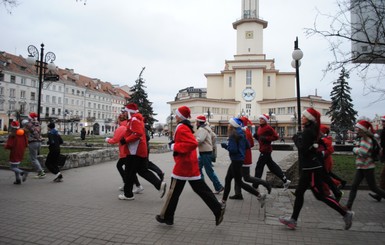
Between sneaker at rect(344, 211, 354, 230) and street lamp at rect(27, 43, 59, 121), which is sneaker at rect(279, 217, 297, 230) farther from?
street lamp at rect(27, 43, 59, 121)

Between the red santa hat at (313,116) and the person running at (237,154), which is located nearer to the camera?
the red santa hat at (313,116)

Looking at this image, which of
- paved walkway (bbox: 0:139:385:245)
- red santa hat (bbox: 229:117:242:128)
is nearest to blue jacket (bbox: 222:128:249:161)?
red santa hat (bbox: 229:117:242:128)

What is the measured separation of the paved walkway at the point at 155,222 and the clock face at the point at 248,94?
6127 centimetres

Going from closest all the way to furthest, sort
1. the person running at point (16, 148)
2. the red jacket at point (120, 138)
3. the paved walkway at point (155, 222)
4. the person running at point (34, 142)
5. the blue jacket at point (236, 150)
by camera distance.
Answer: the paved walkway at point (155, 222), the blue jacket at point (236, 150), the red jacket at point (120, 138), the person running at point (16, 148), the person running at point (34, 142)

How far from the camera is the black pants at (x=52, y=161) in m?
8.84

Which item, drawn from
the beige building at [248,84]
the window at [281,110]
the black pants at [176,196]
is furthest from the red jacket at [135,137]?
the window at [281,110]

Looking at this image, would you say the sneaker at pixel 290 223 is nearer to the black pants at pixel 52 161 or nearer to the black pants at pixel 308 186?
the black pants at pixel 308 186

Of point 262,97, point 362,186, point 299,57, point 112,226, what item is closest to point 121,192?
point 112,226

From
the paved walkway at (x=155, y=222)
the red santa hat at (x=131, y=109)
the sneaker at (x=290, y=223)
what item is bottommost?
the paved walkway at (x=155, y=222)

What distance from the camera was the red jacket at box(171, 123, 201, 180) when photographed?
4.78 meters

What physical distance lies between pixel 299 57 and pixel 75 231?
879 cm

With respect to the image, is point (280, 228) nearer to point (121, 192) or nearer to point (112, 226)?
point (112, 226)

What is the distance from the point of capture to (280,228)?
4.83 meters

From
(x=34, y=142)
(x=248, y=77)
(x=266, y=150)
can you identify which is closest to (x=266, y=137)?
(x=266, y=150)
